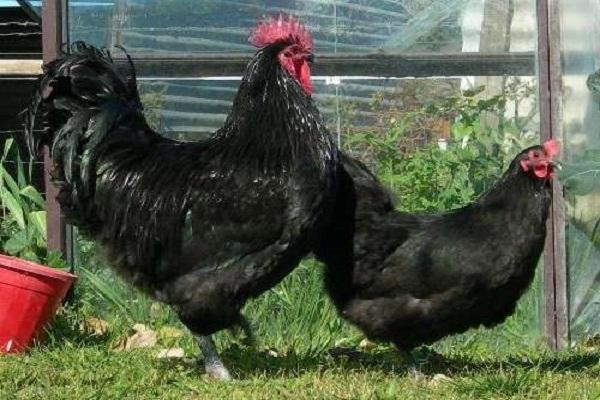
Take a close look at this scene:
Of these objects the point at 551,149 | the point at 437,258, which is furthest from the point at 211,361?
the point at 551,149

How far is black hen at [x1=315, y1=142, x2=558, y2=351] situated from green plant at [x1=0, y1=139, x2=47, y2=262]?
241cm

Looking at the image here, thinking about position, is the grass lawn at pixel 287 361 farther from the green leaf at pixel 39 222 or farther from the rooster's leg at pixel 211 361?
the green leaf at pixel 39 222

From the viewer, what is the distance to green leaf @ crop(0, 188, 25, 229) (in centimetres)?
770

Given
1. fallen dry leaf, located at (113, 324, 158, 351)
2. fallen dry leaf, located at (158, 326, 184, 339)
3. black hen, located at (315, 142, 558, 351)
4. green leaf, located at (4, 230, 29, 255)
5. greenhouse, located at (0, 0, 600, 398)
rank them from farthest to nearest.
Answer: green leaf, located at (4, 230, 29, 255)
greenhouse, located at (0, 0, 600, 398)
fallen dry leaf, located at (158, 326, 184, 339)
fallen dry leaf, located at (113, 324, 158, 351)
black hen, located at (315, 142, 558, 351)

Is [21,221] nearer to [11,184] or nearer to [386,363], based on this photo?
[11,184]

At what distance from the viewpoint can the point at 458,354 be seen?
23.2 ft

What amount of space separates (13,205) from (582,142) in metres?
3.95

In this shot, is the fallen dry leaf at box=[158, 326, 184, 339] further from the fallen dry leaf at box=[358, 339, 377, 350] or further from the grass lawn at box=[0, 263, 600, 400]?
the fallen dry leaf at box=[358, 339, 377, 350]

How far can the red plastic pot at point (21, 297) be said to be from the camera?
6.46 meters

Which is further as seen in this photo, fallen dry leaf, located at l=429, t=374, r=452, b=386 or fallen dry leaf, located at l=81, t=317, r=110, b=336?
fallen dry leaf, located at l=81, t=317, r=110, b=336

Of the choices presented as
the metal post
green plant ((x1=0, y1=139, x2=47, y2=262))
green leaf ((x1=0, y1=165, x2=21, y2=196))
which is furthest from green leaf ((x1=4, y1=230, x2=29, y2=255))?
the metal post

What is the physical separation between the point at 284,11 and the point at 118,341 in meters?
2.48

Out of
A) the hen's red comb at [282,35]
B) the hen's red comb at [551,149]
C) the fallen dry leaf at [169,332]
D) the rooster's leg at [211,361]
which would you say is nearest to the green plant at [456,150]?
the hen's red comb at [551,149]

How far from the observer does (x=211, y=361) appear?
5.82 metres
